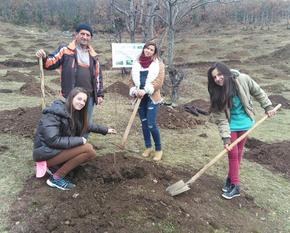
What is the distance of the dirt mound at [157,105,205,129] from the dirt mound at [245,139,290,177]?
57.0 inches

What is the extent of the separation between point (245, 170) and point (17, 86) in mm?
8123

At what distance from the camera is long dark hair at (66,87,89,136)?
4363 millimetres

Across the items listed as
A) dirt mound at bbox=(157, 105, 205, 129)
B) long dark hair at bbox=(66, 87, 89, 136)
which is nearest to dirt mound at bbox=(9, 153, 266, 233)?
long dark hair at bbox=(66, 87, 89, 136)

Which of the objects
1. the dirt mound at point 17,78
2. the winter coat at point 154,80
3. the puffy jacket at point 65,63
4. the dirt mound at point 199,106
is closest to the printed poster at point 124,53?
the dirt mound at point 199,106

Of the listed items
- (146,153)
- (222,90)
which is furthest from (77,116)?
(146,153)

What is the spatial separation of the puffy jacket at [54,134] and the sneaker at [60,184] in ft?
0.95

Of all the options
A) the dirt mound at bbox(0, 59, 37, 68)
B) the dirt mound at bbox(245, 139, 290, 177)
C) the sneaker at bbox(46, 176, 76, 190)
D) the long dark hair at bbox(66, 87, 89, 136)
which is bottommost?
the dirt mound at bbox(245, 139, 290, 177)

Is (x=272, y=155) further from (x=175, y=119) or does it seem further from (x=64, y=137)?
(x=64, y=137)

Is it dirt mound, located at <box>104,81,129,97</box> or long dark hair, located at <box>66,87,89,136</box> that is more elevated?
long dark hair, located at <box>66,87,89,136</box>

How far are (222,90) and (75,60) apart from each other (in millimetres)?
1858

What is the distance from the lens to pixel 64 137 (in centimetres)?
433

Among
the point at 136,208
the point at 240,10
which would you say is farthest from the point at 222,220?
the point at 240,10

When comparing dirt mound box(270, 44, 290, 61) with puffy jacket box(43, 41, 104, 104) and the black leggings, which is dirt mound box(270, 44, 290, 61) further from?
the black leggings

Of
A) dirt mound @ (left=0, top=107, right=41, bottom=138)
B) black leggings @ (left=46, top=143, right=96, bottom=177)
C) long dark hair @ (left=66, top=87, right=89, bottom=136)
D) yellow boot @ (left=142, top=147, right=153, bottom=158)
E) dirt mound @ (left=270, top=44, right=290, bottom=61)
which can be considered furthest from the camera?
dirt mound @ (left=270, top=44, right=290, bottom=61)
